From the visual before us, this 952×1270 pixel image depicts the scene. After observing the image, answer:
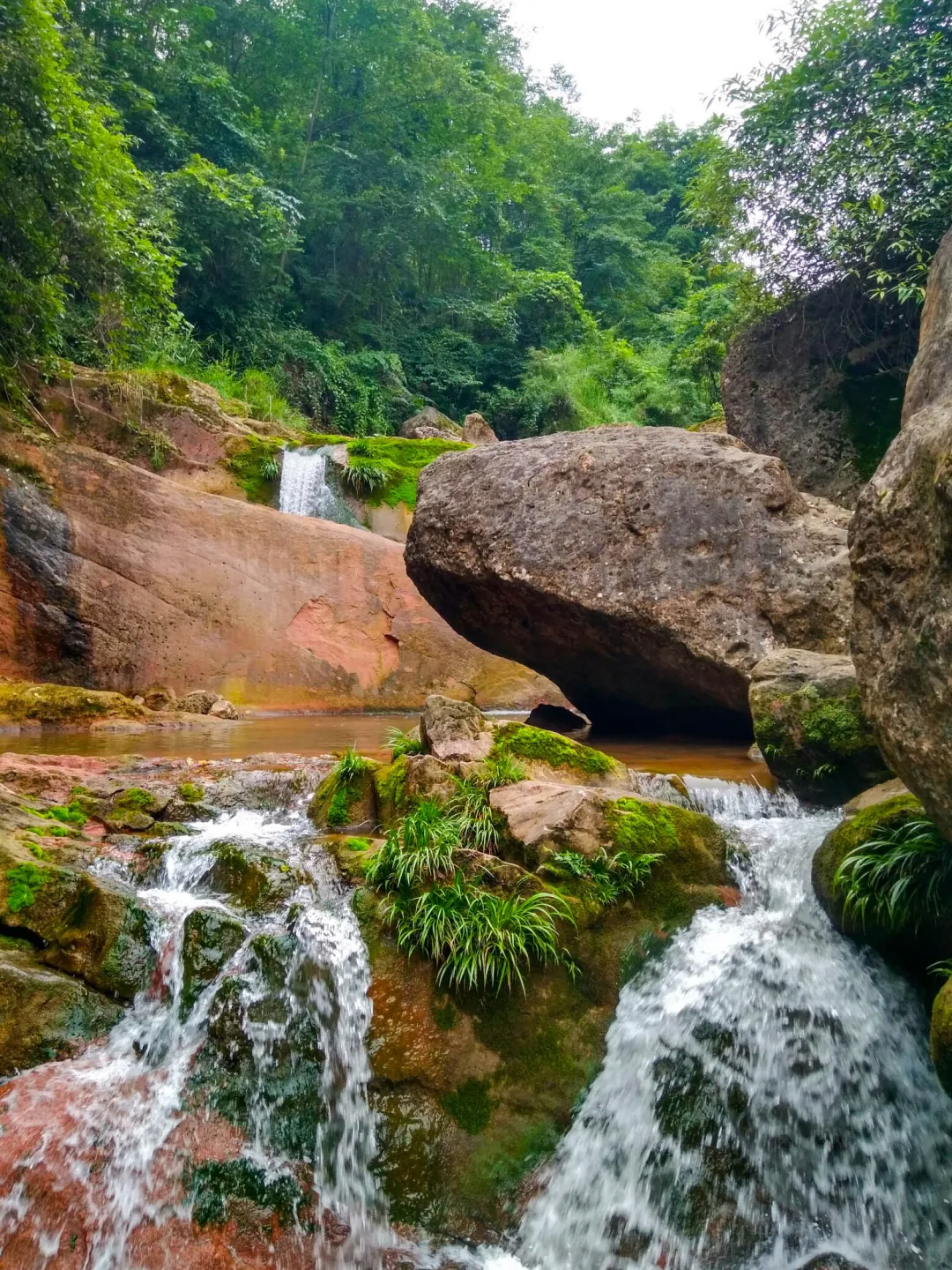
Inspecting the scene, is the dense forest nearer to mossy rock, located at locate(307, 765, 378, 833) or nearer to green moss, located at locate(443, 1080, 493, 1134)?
mossy rock, located at locate(307, 765, 378, 833)

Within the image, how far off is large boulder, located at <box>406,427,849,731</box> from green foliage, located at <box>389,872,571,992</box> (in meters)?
3.78

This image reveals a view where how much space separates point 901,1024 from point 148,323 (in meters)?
14.0

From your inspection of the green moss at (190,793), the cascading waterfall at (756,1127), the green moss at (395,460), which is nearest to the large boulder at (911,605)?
the cascading waterfall at (756,1127)

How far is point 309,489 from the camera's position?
15.2 m

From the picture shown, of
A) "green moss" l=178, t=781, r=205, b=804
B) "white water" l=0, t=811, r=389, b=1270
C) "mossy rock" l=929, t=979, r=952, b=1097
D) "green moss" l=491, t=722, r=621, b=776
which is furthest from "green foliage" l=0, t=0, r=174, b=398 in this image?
"mossy rock" l=929, t=979, r=952, b=1097

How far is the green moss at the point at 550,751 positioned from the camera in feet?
18.4

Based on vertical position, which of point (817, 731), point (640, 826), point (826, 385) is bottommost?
point (640, 826)

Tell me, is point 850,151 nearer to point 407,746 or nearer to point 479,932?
point 407,746

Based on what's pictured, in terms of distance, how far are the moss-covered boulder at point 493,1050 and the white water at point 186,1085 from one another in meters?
0.11

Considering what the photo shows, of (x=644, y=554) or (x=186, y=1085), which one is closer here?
(x=186, y=1085)

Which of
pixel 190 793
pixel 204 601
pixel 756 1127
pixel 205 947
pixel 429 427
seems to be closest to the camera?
pixel 756 1127

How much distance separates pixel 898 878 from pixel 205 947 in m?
3.13

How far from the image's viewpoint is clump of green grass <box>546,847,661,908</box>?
4.21 meters

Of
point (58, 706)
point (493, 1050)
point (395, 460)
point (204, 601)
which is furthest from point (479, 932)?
point (395, 460)
